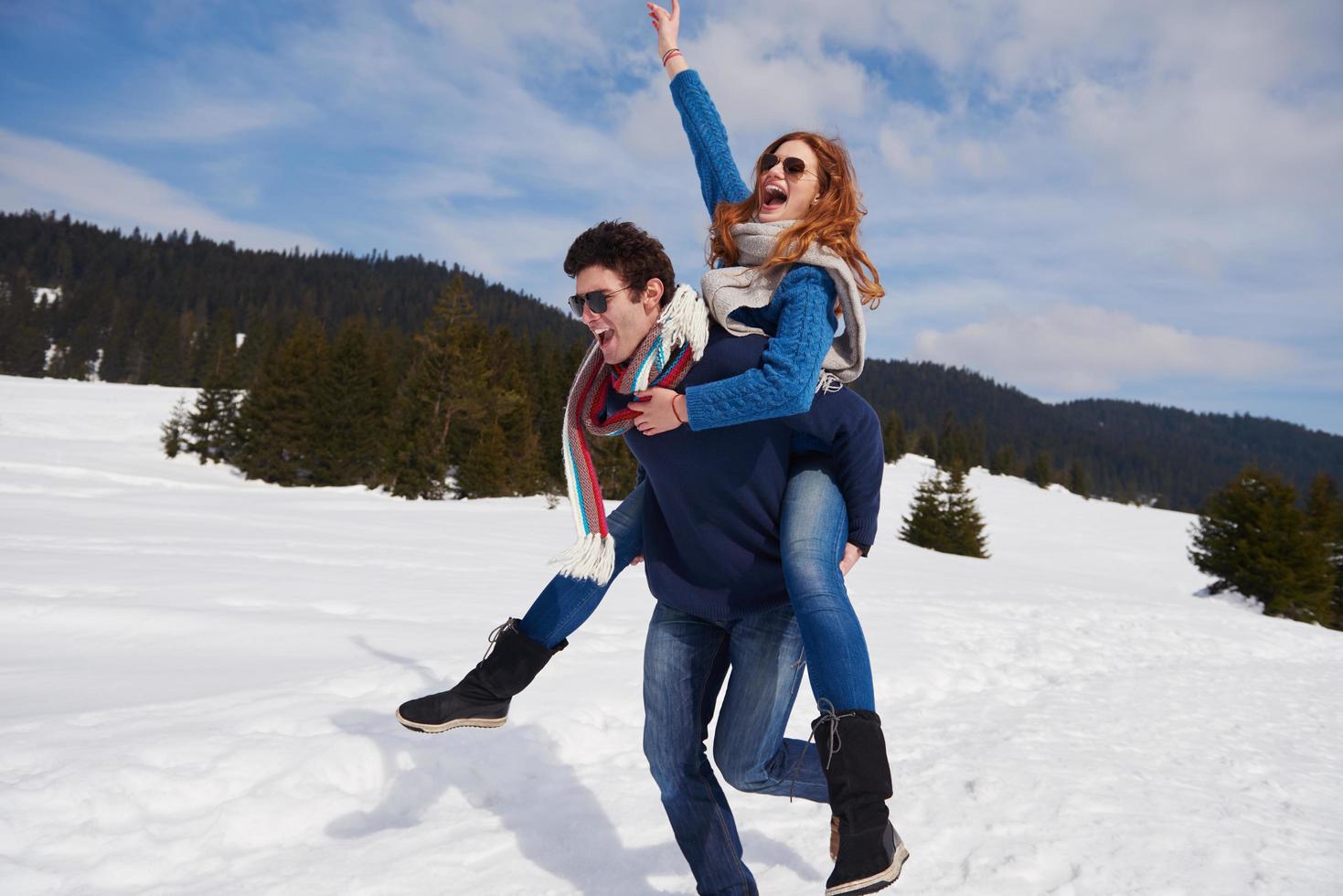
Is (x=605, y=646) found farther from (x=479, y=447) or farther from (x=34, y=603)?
(x=479, y=447)

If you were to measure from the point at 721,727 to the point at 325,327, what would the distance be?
214 ft

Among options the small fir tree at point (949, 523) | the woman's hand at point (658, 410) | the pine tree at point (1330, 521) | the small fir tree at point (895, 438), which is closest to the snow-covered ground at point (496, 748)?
the woman's hand at point (658, 410)

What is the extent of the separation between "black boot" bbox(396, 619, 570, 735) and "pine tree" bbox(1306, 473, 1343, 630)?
98.3 feet

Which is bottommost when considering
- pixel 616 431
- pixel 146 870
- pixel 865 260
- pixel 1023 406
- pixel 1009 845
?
pixel 146 870

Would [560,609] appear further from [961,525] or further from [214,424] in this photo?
[214,424]

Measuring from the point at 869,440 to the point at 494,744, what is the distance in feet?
9.01

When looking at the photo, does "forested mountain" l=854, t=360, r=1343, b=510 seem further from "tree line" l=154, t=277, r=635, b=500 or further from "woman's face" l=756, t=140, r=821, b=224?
"woman's face" l=756, t=140, r=821, b=224

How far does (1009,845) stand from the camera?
3.20 m

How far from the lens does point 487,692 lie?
2.44 metres

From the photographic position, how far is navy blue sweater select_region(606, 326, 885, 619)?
216 cm

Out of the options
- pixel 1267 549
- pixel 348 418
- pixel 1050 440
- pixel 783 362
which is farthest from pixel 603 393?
pixel 1050 440

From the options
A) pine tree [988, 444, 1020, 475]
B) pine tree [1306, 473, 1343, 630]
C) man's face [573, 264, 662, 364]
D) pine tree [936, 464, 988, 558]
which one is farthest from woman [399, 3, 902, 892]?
pine tree [988, 444, 1020, 475]

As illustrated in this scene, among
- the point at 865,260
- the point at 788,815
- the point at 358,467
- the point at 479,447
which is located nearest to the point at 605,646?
the point at 788,815

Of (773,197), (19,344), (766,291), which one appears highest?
(19,344)
